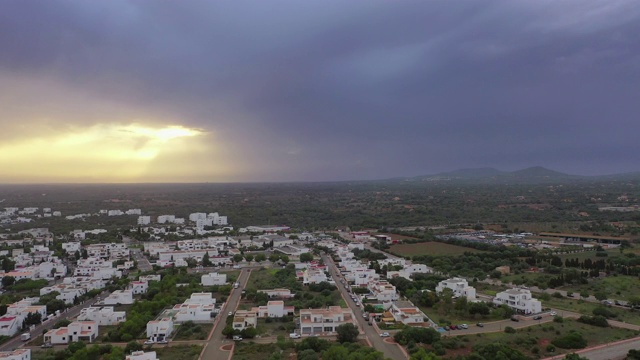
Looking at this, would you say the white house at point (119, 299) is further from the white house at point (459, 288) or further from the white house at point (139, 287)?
the white house at point (459, 288)

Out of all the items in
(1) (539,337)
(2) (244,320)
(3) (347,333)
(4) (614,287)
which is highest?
(2) (244,320)

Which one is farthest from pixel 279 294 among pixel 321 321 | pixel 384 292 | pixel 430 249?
pixel 430 249

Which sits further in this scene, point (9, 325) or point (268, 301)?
point (268, 301)

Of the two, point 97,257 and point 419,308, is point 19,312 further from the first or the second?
point 419,308

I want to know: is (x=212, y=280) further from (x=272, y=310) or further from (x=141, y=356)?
(x=141, y=356)

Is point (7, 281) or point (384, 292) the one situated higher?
point (7, 281)

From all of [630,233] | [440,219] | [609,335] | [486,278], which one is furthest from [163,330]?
[440,219]
